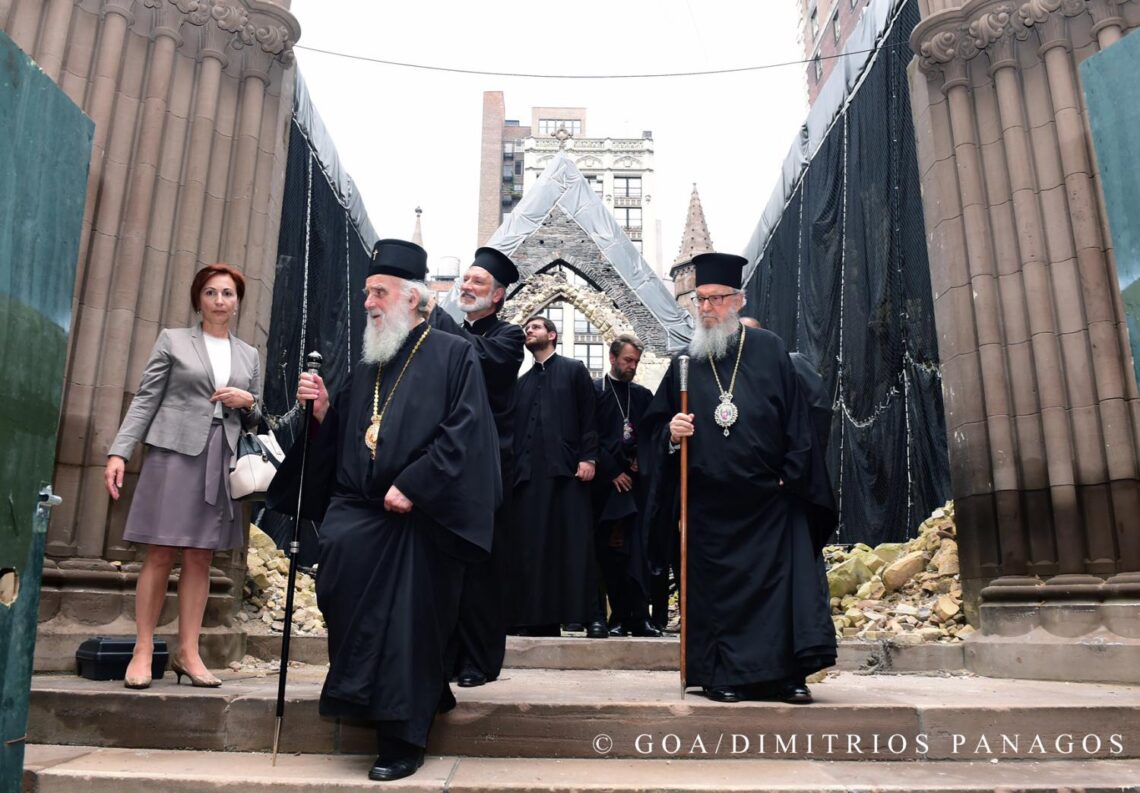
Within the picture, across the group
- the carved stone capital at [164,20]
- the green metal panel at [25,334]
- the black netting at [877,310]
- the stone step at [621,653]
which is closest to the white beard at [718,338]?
the stone step at [621,653]

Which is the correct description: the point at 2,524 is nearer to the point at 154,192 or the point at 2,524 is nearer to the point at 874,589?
the point at 154,192

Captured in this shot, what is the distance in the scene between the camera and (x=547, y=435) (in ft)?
19.6

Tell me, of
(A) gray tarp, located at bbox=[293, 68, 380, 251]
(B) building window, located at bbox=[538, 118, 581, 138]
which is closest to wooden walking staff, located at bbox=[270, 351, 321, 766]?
(A) gray tarp, located at bbox=[293, 68, 380, 251]

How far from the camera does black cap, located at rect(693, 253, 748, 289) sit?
433 centimetres

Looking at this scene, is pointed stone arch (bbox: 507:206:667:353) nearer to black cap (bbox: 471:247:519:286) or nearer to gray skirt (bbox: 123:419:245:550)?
black cap (bbox: 471:247:519:286)

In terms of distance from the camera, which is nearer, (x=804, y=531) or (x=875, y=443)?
(x=804, y=531)

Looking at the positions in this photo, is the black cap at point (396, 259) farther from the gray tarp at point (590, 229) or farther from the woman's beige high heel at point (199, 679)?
the gray tarp at point (590, 229)

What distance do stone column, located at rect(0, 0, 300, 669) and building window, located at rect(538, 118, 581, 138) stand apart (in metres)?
55.3

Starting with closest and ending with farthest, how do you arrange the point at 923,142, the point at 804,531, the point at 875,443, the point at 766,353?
the point at 804,531
the point at 766,353
the point at 923,142
the point at 875,443

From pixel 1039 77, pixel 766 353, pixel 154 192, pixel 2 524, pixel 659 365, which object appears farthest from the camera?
pixel 659 365

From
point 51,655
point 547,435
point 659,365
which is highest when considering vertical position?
point 659,365

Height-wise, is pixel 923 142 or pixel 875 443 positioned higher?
pixel 923 142

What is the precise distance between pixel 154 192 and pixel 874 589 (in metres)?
5.73

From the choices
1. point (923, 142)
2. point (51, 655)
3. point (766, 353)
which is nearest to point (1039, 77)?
point (923, 142)
